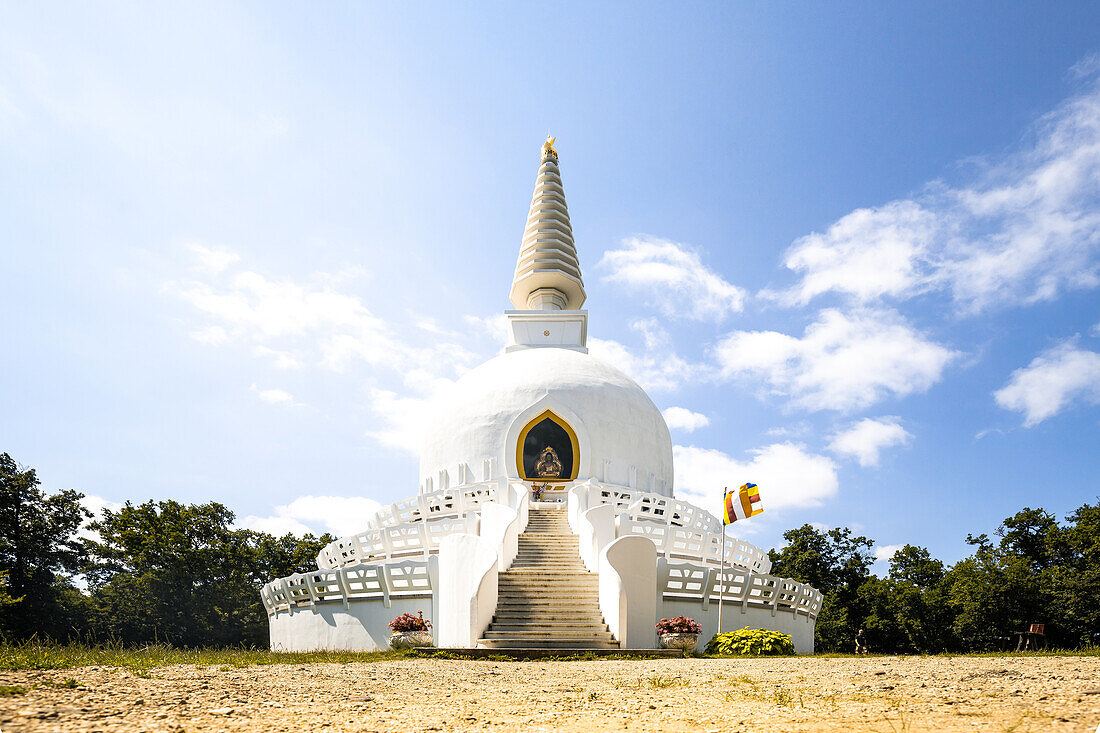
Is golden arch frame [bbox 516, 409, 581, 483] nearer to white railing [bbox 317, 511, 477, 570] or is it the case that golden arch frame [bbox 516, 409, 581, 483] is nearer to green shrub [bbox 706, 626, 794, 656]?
white railing [bbox 317, 511, 477, 570]

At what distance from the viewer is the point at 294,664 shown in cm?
1173

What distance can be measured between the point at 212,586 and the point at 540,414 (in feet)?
59.3

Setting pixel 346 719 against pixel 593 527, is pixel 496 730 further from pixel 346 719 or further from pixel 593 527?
pixel 593 527

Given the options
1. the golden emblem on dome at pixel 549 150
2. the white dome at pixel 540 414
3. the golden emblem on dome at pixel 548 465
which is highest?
the golden emblem on dome at pixel 549 150

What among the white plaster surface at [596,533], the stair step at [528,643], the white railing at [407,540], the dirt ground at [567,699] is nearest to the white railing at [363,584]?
the white railing at [407,540]

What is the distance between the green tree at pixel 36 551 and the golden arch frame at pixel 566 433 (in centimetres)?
2041

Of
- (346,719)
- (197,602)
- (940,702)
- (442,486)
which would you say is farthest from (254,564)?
(940,702)

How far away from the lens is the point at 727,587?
67.6 ft

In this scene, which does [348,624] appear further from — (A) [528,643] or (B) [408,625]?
(A) [528,643]

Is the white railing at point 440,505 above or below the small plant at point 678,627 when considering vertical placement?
above

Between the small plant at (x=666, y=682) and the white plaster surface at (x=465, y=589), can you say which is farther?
the white plaster surface at (x=465, y=589)

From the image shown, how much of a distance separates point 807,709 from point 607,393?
25.0m

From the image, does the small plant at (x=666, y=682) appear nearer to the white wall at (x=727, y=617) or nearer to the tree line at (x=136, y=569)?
the white wall at (x=727, y=617)

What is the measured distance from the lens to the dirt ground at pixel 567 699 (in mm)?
6383
